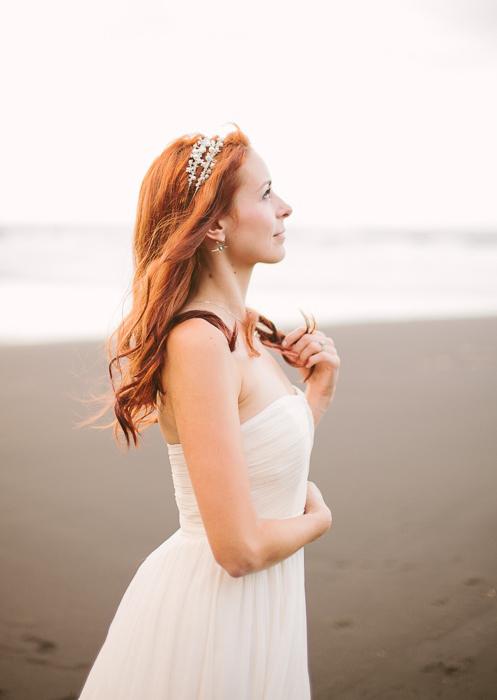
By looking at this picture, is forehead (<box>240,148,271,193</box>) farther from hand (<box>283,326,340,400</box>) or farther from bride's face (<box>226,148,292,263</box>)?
hand (<box>283,326,340,400</box>)

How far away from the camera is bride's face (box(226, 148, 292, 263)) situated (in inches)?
83.0

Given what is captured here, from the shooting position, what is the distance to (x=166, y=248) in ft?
6.73

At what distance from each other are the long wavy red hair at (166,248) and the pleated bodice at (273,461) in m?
0.19

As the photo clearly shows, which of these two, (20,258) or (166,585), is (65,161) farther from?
(166,585)

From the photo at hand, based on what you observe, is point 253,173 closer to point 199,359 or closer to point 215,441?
point 199,359

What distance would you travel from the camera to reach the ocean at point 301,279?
12.3m

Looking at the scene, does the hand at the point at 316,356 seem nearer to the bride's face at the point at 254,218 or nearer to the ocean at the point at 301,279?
the bride's face at the point at 254,218

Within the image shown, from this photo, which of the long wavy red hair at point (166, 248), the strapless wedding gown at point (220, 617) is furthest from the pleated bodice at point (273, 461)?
the long wavy red hair at point (166, 248)

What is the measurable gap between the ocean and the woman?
3392 millimetres

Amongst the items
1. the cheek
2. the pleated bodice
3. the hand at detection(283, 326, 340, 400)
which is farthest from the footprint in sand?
the cheek

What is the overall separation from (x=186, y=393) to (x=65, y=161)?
33.0m

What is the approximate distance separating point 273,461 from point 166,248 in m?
0.67

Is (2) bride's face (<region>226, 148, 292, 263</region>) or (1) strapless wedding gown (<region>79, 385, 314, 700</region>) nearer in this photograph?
(1) strapless wedding gown (<region>79, 385, 314, 700</region>)

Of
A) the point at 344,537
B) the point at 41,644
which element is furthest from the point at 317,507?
the point at 344,537
